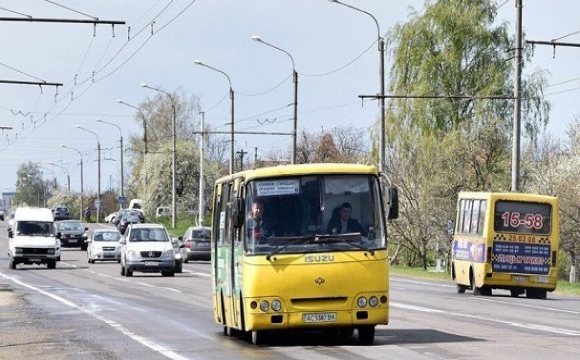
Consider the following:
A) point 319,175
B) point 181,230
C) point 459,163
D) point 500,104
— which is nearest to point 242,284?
point 319,175

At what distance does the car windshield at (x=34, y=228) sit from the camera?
56.9m

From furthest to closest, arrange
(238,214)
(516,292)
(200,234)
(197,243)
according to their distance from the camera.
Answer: (197,243) < (200,234) < (516,292) < (238,214)

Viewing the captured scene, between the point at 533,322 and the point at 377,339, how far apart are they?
4.93 metres

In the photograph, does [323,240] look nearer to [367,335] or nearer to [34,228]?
[367,335]

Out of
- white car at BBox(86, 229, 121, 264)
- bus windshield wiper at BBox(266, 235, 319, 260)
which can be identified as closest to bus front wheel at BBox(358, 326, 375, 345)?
bus windshield wiper at BBox(266, 235, 319, 260)

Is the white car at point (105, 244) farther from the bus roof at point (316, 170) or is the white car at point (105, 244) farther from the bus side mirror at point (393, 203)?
the bus side mirror at point (393, 203)

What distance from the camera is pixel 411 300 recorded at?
32.1m

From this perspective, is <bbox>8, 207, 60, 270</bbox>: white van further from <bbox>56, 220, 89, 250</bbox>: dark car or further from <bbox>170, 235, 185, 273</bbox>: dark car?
<bbox>56, 220, 89, 250</bbox>: dark car

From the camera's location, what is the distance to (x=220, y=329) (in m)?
22.2

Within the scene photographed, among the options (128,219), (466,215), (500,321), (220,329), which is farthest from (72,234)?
(220,329)

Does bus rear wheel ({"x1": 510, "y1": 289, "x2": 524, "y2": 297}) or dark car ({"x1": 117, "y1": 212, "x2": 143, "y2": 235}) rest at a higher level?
dark car ({"x1": 117, "y1": 212, "x2": 143, "y2": 235})

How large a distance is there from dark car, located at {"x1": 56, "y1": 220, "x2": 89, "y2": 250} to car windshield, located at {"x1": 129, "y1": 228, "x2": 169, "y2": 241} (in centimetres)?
3621

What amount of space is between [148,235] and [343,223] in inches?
1218

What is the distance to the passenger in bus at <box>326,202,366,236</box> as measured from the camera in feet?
61.0
